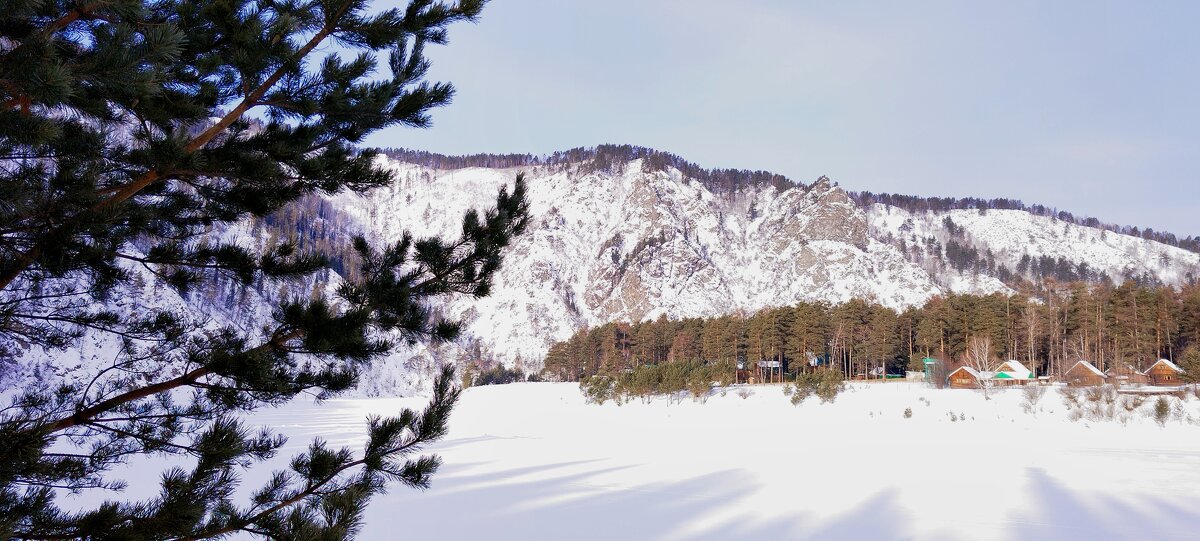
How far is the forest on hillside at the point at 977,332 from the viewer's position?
4847 cm

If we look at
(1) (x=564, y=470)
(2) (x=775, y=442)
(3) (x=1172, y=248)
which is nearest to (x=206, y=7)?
(1) (x=564, y=470)

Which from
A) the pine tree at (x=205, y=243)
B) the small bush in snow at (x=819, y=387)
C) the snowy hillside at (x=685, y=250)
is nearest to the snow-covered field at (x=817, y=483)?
the pine tree at (x=205, y=243)

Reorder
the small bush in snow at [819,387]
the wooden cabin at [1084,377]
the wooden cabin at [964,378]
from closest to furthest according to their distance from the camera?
the wooden cabin at [1084,377] → the small bush in snow at [819,387] → the wooden cabin at [964,378]

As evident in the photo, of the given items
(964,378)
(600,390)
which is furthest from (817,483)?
(964,378)

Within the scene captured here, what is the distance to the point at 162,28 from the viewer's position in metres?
2.71

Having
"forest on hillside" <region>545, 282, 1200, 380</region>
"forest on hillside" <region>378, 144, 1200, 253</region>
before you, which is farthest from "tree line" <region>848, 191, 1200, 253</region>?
"forest on hillside" <region>545, 282, 1200, 380</region>

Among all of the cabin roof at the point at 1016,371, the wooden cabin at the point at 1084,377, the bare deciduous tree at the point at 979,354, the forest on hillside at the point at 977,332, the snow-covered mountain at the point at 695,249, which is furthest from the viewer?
the snow-covered mountain at the point at 695,249

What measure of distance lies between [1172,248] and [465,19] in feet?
699

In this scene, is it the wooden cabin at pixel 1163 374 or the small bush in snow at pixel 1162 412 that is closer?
the small bush in snow at pixel 1162 412

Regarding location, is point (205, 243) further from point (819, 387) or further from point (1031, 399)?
point (819, 387)

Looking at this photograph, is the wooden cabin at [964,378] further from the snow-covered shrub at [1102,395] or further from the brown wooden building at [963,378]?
the snow-covered shrub at [1102,395]

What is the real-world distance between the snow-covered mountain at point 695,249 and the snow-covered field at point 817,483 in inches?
3312

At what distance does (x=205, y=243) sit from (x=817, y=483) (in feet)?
37.0

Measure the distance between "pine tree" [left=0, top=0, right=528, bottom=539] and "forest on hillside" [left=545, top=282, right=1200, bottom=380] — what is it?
158 ft
